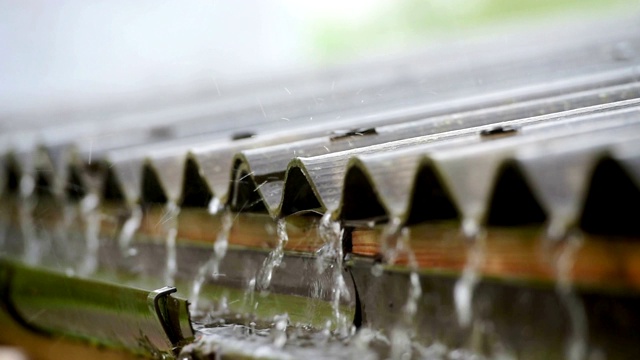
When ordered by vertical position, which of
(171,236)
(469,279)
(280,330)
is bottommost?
(280,330)

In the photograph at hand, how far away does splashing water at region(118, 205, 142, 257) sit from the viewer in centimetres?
276

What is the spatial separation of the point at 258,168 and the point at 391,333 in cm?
57

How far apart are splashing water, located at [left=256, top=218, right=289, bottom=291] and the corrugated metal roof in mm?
91

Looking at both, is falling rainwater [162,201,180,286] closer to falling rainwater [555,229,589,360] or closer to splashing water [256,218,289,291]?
splashing water [256,218,289,291]

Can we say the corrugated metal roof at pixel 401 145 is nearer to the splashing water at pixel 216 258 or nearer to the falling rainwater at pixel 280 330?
the splashing water at pixel 216 258

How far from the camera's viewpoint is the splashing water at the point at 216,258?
2309mm

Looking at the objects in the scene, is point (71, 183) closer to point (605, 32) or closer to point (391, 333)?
point (391, 333)

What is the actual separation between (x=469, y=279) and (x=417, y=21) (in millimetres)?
16506

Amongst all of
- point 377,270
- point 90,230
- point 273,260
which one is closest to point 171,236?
point 273,260

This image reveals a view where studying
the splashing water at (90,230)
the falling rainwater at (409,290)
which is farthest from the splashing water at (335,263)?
the splashing water at (90,230)

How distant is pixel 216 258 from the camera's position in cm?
243

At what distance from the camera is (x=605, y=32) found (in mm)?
5234

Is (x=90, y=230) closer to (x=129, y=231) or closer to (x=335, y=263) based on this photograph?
(x=129, y=231)

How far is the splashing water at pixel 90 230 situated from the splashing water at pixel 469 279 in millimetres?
1732
